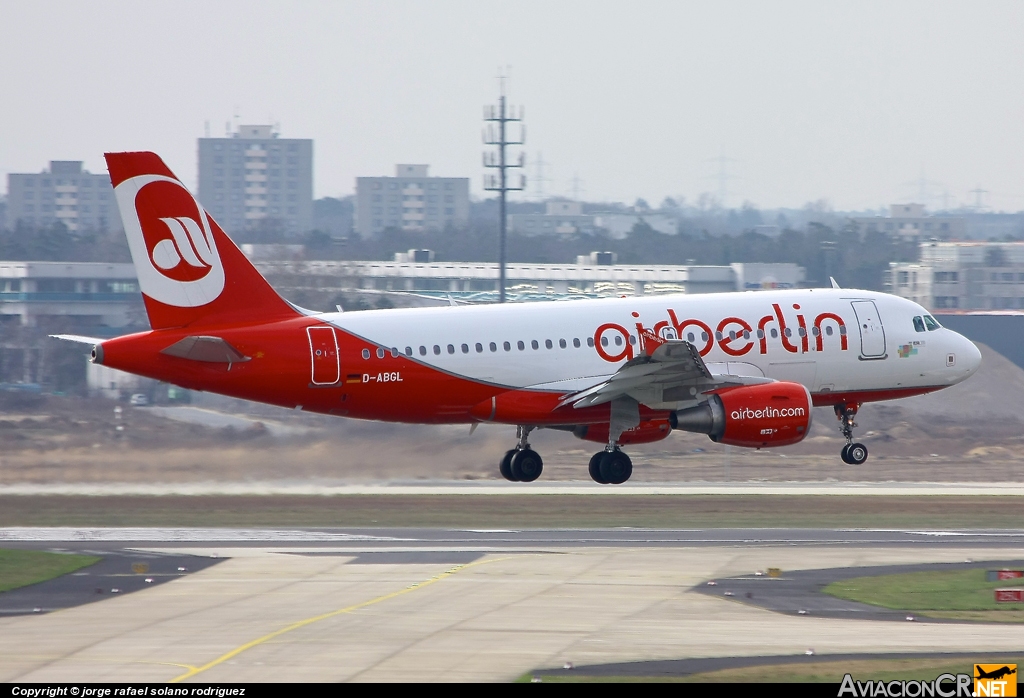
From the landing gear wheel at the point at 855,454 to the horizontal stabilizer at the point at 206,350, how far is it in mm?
19381

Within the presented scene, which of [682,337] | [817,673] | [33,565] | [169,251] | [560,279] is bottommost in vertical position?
[33,565]

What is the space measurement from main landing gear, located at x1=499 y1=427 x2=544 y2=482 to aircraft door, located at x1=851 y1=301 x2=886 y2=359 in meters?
10.8

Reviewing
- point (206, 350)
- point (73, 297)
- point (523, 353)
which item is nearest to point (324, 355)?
point (206, 350)

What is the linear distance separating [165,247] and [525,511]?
15.3 meters

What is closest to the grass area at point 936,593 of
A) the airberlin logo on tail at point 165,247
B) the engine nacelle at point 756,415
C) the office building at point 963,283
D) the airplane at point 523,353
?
the engine nacelle at point 756,415

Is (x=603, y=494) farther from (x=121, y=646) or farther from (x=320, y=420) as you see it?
(x=121, y=646)

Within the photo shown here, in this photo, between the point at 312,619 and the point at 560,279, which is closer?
the point at 312,619

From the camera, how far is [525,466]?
4566 centimetres

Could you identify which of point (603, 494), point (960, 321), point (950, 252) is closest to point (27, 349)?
point (603, 494)

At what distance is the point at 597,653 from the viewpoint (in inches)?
1017

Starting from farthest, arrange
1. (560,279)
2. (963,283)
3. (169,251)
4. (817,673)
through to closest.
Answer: (963,283) < (560,279) < (169,251) < (817,673)

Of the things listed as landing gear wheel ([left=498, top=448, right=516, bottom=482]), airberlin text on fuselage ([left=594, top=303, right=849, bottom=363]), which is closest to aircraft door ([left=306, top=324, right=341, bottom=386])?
landing gear wheel ([left=498, top=448, right=516, bottom=482])

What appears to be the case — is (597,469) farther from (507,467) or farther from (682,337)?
(682,337)

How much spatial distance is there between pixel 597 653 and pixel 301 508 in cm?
2507
